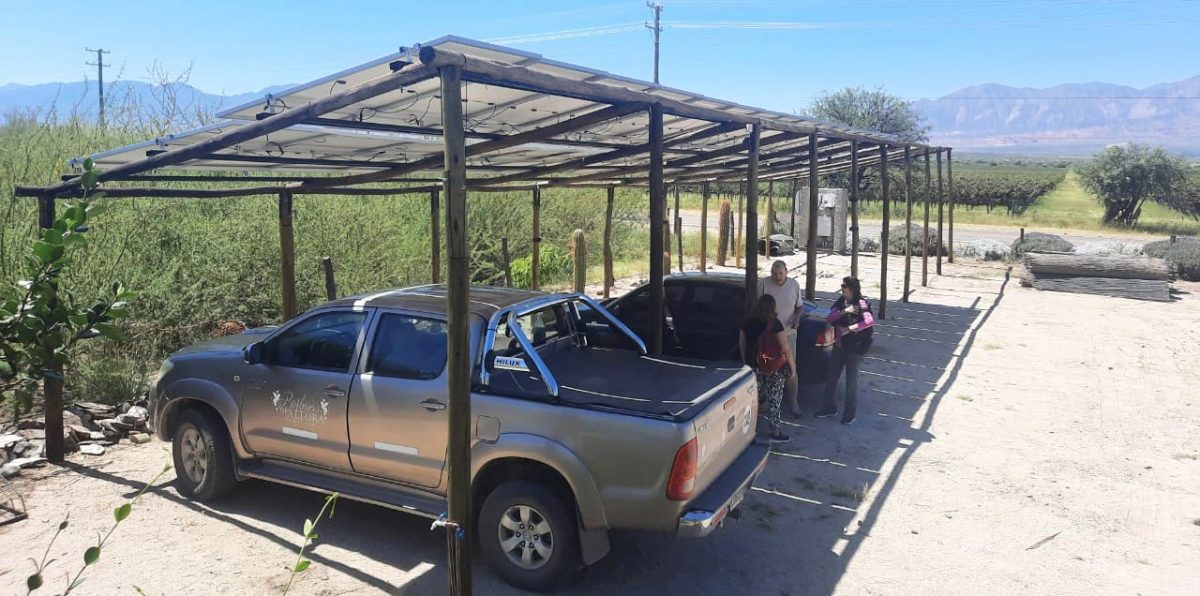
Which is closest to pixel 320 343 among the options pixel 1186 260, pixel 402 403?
pixel 402 403

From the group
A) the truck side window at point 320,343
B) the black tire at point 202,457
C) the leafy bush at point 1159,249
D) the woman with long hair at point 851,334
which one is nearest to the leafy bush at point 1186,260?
the leafy bush at point 1159,249

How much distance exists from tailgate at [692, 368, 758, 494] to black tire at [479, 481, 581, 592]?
0.81m

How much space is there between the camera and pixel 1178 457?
7.45m

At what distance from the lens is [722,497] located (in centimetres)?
466

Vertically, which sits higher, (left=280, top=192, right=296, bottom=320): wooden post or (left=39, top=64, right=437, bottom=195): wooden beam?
(left=39, top=64, right=437, bottom=195): wooden beam

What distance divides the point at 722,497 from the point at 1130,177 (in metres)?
40.1

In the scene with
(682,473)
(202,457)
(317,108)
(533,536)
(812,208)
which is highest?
(317,108)

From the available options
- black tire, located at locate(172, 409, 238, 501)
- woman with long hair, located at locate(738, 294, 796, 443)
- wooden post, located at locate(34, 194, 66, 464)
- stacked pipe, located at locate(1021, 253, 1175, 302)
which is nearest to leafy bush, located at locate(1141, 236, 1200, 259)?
stacked pipe, located at locate(1021, 253, 1175, 302)

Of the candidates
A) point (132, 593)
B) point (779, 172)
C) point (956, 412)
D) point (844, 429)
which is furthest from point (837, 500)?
point (779, 172)

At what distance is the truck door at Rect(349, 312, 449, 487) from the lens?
499cm

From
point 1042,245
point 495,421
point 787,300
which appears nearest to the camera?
point 495,421

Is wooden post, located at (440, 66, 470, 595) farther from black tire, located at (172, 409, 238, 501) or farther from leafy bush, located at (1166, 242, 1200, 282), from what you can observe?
leafy bush, located at (1166, 242, 1200, 282)

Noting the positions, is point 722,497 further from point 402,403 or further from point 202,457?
point 202,457

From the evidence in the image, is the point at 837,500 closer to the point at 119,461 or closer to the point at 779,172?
the point at 119,461
